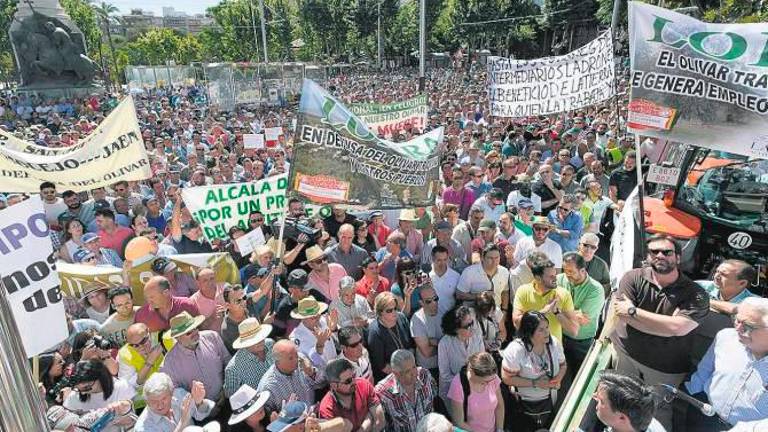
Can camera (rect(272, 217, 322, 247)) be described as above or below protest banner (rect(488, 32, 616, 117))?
below

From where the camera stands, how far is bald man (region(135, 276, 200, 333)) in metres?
4.56

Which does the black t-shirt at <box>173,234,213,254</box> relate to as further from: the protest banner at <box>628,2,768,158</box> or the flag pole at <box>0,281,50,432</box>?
the flag pole at <box>0,281,50,432</box>

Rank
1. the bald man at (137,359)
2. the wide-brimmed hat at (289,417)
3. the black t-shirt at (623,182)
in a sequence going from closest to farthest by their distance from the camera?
1. the wide-brimmed hat at (289,417)
2. the bald man at (137,359)
3. the black t-shirt at (623,182)

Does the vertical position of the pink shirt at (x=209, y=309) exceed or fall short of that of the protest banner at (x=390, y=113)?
it falls short

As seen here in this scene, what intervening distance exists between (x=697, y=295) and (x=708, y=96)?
7.55 feet

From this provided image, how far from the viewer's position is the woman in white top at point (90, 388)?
3523 millimetres

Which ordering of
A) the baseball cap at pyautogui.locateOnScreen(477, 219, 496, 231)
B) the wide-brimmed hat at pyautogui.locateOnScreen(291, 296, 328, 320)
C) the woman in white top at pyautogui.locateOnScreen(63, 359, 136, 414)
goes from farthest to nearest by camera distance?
1. the baseball cap at pyautogui.locateOnScreen(477, 219, 496, 231)
2. the wide-brimmed hat at pyautogui.locateOnScreen(291, 296, 328, 320)
3. the woman in white top at pyautogui.locateOnScreen(63, 359, 136, 414)

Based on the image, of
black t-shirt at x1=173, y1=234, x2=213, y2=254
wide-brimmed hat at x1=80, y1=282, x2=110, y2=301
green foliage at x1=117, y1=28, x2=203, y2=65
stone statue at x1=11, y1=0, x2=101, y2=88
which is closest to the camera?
wide-brimmed hat at x1=80, y1=282, x2=110, y2=301

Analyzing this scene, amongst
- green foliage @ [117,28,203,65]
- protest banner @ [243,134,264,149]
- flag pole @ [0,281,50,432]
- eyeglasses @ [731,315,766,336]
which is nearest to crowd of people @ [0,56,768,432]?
eyeglasses @ [731,315,766,336]

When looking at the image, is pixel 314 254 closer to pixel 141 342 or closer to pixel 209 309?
pixel 209 309

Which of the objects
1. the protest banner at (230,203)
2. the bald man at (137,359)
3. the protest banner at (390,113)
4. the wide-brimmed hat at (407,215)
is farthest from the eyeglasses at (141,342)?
the protest banner at (390,113)

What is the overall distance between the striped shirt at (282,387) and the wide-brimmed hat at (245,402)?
0.23 ft

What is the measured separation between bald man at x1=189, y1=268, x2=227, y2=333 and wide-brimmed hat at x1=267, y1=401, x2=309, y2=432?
1615 millimetres

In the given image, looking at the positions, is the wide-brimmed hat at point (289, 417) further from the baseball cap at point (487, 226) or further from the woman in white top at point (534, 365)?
the baseball cap at point (487, 226)
